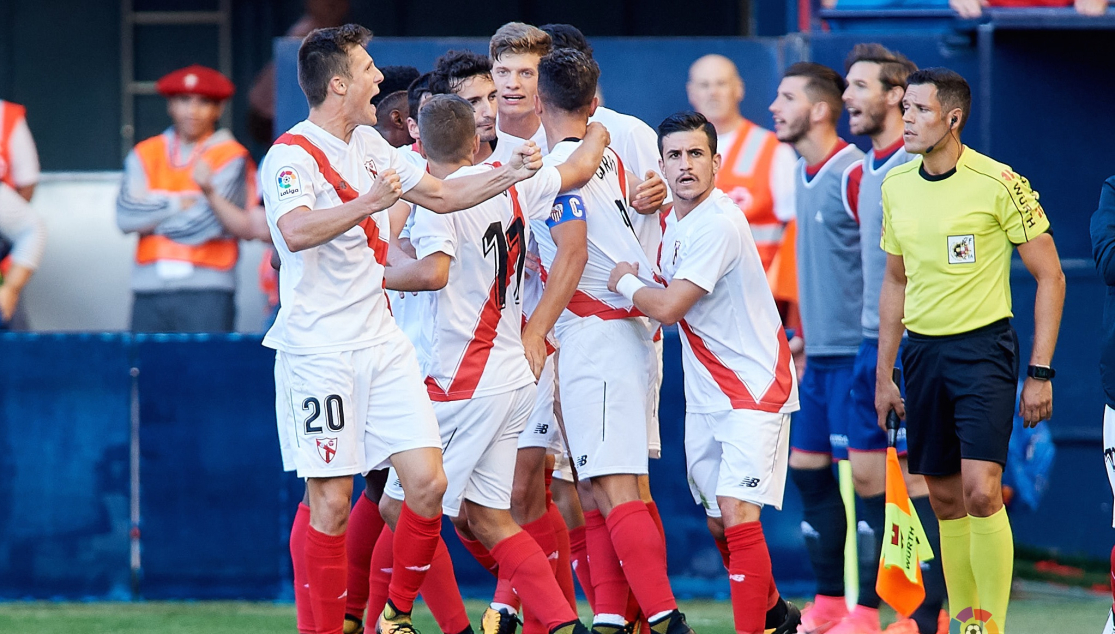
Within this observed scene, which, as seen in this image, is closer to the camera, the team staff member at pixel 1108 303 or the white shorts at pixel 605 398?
the team staff member at pixel 1108 303

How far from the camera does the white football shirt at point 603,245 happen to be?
5.23 m

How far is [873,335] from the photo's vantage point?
5.71m

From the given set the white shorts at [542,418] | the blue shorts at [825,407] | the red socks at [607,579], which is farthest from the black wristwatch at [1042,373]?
the white shorts at [542,418]

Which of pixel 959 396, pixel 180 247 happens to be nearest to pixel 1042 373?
pixel 959 396

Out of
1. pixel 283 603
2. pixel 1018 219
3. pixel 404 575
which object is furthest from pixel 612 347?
pixel 283 603

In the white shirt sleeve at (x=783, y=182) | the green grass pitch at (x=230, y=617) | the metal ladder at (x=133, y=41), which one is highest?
the metal ladder at (x=133, y=41)

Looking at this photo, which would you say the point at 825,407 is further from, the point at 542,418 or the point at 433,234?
the point at 433,234

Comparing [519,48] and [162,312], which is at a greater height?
[519,48]

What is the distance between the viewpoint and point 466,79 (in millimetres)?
5391

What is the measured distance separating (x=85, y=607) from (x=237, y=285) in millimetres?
1926

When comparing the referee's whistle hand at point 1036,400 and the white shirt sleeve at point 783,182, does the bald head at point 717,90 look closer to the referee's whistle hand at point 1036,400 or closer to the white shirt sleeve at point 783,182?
the white shirt sleeve at point 783,182

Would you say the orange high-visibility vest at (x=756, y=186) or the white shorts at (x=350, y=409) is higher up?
the orange high-visibility vest at (x=756, y=186)

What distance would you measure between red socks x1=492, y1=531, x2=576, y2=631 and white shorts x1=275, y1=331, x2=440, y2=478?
1.67ft

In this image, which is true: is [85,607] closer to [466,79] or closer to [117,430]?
[117,430]
